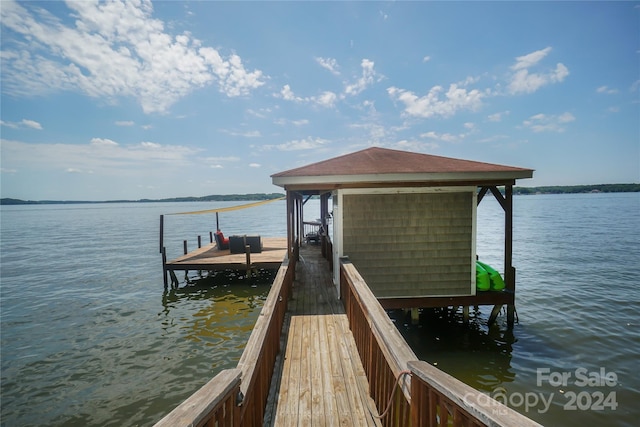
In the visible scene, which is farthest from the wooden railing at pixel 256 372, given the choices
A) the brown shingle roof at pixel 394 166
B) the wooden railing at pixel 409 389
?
the brown shingle roof at pixel 394 166

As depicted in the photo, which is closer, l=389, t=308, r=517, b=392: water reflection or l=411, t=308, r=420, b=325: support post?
l=389, t=308, r=517, b=392: water reflection

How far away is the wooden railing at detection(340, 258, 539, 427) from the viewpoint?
5.26 ft

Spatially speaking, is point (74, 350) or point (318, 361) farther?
point (74, 350)

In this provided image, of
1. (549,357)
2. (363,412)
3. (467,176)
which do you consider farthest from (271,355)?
(549,357)

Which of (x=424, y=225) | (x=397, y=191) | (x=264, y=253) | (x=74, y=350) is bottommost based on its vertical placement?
(x=74, y=350)

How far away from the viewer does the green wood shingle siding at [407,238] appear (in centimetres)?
714

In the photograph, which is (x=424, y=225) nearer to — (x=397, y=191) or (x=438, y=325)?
Result: (x=397, y=191)

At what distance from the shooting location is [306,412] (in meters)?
3.28

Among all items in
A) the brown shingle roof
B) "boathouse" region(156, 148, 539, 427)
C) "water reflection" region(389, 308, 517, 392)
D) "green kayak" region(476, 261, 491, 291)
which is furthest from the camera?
"green kayak" region(476, 261, 491, 291)

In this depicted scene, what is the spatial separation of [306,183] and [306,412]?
446 cm

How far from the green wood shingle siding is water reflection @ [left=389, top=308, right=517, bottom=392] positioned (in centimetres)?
182

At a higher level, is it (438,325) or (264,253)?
(264,253)

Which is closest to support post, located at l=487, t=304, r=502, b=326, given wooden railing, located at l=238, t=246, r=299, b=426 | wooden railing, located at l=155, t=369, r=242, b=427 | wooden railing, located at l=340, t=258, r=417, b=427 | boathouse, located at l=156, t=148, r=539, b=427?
boathouse, located at l=156, t=148, r=539, b=427

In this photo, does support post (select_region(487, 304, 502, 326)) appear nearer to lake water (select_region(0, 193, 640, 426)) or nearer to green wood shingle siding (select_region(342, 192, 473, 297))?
lake water (select_region(0, 193, 640, 426))
